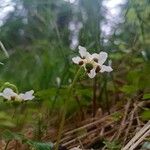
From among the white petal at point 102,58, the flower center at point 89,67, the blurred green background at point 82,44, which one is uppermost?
the blurred green background at point 82,44

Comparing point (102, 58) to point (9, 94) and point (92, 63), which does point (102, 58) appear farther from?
point (9, 94)

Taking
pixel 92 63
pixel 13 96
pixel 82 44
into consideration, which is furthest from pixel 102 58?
pixel 82 44

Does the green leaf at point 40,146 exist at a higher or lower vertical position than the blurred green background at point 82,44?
lower

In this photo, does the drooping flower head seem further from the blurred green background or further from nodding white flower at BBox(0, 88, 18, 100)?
the blurred green background

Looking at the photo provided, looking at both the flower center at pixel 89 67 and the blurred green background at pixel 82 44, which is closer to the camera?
the flower center at pixel 89 67

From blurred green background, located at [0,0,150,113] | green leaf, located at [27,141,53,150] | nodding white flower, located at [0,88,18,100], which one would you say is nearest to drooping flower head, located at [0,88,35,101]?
nodding white flower, located at [0,88,18,100]

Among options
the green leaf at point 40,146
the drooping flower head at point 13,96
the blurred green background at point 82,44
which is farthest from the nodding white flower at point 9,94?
the blurred green background at point 82,44

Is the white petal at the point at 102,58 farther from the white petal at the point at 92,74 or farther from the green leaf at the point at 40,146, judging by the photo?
the green leaf at the point at 40,146

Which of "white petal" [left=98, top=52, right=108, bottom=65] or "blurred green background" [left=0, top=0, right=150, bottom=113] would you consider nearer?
"white petal" [left=98, top=52, right=108, bottom=65]

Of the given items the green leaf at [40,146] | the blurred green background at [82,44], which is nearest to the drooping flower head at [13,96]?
the green leaf at [40,146]
